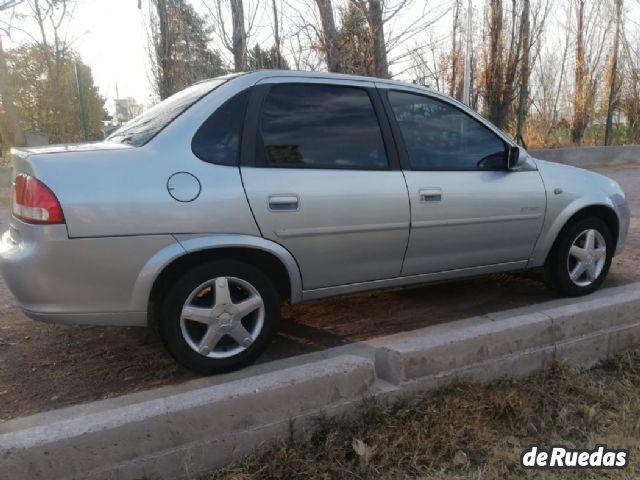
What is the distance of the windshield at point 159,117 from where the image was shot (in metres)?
2.90

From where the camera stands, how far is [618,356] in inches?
128

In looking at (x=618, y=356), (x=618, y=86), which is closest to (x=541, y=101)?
(x=618, y=86)

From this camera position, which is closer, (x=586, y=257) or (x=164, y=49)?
(x=586, y=257)

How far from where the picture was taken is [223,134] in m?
2.87

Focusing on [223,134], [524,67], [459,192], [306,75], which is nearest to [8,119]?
[306,75]

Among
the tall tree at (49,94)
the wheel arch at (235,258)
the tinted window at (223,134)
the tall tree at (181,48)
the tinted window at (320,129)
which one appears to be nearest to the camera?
the wheel arch at (235,258)

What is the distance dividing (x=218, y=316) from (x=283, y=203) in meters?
0.70

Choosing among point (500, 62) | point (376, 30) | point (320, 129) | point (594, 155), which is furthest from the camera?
point (594, 155)

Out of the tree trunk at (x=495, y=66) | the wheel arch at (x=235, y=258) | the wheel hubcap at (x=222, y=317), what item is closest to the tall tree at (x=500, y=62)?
the tree trunk at (x=495, y=66)

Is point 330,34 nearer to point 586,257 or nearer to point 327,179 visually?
point 586,257

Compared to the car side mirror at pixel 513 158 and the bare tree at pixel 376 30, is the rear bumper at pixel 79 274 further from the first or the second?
the bare tree at pixel 376 30

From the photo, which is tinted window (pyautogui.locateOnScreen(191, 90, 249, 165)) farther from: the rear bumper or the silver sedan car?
the rear bumper

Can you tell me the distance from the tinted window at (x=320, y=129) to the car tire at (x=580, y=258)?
5.45 ft

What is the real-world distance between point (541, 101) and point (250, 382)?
56.9 feet
